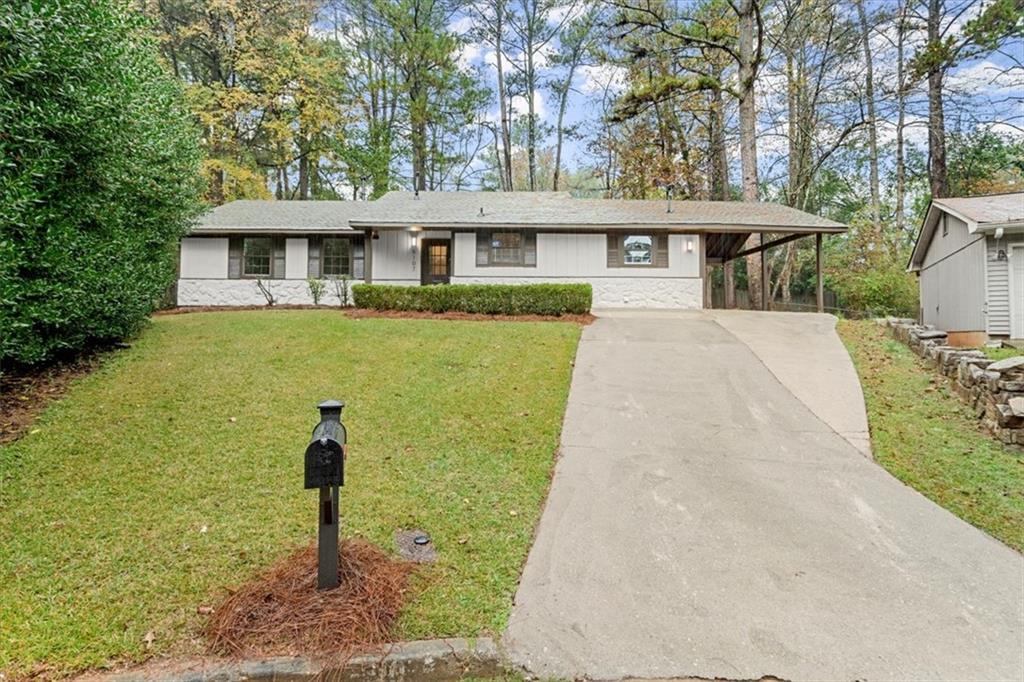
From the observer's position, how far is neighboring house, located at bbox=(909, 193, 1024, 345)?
918cm

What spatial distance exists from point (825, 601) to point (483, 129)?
26.8 meters

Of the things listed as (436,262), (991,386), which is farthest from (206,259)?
(991,386)

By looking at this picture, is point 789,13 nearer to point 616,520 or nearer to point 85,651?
point 616,520

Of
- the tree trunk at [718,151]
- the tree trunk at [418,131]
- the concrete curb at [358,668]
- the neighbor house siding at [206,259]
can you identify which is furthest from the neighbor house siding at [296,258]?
the tree trunk at [718,151]

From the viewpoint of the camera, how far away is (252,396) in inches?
223

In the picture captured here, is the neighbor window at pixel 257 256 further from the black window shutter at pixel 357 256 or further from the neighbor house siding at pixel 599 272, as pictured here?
the neighbor house siding at pixel 599 272

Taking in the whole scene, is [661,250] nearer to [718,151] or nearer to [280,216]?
[718,151]

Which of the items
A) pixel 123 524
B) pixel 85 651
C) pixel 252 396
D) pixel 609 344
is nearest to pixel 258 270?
pixel 252 396

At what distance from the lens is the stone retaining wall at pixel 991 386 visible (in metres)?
5.00

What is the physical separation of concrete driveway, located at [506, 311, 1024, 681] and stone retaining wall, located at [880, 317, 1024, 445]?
1.22 metres

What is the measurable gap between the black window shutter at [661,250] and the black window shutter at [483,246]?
4.78m

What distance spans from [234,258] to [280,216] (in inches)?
76.8

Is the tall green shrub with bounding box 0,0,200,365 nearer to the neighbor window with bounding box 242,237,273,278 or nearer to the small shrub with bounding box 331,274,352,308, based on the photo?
the small shrub with bounding box 331,274,352,308

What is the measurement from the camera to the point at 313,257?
14.8 meters
